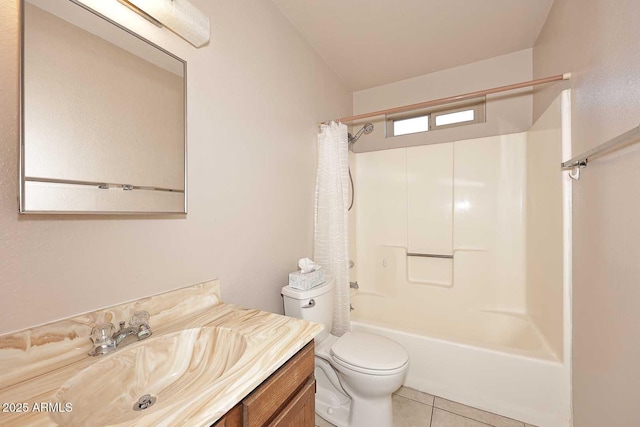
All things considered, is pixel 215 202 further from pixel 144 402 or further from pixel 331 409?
pixel 331 409

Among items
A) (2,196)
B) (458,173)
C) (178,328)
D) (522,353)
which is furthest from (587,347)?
(2,196)

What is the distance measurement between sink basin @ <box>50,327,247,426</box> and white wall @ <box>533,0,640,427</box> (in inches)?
55.8

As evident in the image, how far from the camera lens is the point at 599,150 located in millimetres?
1040

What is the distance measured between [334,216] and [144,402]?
4.70ft

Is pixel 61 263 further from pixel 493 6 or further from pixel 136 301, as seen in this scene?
pixel 493 6

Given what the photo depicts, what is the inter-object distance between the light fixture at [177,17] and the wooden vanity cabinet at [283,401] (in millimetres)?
1280

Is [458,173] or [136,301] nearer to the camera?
[136,301]

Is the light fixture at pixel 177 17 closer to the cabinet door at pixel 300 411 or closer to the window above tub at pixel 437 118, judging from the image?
the cabinet door at pixel 300 411

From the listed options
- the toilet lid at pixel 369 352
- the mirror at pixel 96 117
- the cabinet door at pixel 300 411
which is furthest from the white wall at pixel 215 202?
the cabinet door at pixel 300 411

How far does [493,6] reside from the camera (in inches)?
66.2

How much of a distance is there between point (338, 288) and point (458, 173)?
1.56 meters

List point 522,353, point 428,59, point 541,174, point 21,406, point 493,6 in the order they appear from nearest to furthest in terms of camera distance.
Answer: point 21,406 < point 522,353 < point 493,6 < point 541,174 < point 428,59

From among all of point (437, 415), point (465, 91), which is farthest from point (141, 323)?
point (465, 91)

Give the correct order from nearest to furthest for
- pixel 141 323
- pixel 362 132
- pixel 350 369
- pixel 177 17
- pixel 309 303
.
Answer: pixel 141 323 < pixel 177 17 < pixel 350 369 < pixel 309 303 < pixel 362 132
